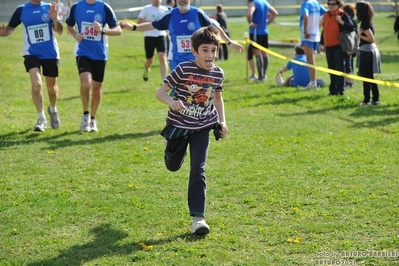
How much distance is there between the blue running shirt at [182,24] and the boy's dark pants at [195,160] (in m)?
4.34

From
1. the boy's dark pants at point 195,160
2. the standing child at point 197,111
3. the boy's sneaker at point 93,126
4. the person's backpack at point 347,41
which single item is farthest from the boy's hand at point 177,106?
the person's backpack at point 347,41

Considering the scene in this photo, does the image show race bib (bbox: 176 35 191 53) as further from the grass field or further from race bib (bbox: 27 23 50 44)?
race bib (bbox: 27 23 50 44)

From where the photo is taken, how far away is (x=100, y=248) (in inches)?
231

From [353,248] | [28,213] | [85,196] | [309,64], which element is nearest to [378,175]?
[353,248]

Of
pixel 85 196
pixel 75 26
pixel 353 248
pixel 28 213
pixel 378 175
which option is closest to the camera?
pixel 353 248

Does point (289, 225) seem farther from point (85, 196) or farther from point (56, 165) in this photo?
point (56, 165)

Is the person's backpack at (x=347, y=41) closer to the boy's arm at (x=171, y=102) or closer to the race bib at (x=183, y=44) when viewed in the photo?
the race bib at (x=183, y=44)

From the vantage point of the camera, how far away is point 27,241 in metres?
6.11

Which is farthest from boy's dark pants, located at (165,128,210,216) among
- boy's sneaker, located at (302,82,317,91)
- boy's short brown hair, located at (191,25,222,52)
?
boy's sneaker, located at (302,82,317,91)

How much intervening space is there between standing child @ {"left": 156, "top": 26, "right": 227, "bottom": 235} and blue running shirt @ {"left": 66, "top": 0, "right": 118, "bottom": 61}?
4.91 m

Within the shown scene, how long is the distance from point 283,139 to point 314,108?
3046 mm

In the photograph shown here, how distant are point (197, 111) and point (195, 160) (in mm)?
448

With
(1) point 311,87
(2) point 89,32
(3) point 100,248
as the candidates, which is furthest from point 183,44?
(1) point 311,87

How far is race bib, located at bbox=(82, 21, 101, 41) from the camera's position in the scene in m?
10.9
